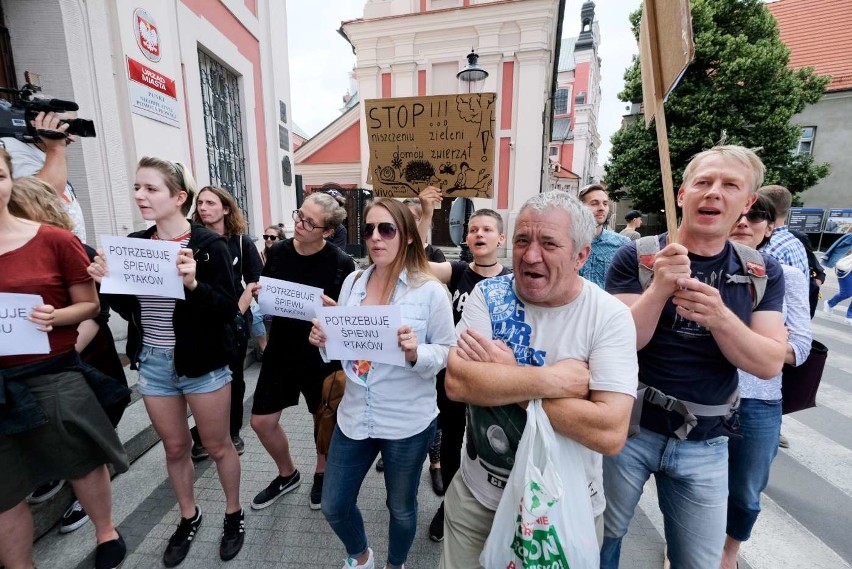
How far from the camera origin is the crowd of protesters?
1358mm

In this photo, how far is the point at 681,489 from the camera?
1.63 metres

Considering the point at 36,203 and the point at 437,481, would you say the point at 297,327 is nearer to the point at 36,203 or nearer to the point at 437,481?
the point at 36,203

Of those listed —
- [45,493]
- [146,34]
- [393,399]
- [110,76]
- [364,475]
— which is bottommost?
[45,493]

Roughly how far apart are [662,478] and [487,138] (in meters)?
2.42

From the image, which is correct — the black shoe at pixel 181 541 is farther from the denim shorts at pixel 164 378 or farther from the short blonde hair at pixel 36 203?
the short blonde hair at pixel 36 203

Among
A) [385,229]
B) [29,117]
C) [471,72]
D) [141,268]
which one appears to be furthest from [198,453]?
[471,72]

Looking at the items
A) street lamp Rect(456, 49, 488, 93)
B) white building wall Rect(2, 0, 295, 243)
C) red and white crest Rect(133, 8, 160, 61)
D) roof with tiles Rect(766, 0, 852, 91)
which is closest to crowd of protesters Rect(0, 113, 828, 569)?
white building wall Rect(2, 0, 295, 243)

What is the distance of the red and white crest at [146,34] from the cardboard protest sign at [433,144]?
331 centimetres

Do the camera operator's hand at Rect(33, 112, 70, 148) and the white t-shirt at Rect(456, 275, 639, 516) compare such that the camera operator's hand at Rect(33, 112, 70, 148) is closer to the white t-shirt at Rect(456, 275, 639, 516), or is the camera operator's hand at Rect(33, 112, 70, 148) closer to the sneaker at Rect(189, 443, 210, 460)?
the sneaker at Rect(189, 443, 210, 460)

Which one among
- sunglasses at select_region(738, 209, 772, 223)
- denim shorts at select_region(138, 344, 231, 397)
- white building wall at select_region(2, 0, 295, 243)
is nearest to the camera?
denim shorts at select_region(138, 344, 231, 397)

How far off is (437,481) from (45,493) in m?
2.49

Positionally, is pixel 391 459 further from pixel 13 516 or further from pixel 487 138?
pixel 487 138

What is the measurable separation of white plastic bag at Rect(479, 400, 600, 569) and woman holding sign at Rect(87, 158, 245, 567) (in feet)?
5.46

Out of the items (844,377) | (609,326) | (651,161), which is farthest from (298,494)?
(651,161)
